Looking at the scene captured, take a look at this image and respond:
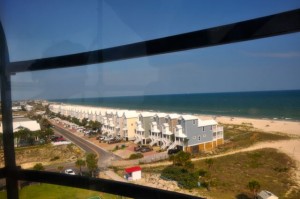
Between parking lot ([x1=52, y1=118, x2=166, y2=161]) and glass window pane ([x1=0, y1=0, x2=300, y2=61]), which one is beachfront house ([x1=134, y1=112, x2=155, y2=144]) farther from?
glass window pane ([x1=0, y1=0, x2=300, y2=61])

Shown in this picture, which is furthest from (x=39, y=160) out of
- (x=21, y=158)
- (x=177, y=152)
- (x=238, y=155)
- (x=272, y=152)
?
(x=272, y=152)

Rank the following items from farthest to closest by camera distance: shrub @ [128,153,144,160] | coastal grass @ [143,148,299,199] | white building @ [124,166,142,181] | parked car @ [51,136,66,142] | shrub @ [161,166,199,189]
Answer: parked car @ [51,136,66,142], shrub @ [128,153,144,160], white building @ [124,166,142,181], shrub @ [161,166,199,189], coastal grass @ [143,148,299,199]

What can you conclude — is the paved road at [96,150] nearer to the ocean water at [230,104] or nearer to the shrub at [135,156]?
the shrub at [135,156]

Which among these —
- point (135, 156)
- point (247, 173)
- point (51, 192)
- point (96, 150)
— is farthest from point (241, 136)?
point (51, 192)

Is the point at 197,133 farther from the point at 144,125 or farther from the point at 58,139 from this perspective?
the point at 58,139

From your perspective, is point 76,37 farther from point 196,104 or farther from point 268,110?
point 268,110

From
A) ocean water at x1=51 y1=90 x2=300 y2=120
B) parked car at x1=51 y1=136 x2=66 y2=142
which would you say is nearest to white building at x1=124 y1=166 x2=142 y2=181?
ocean water at x1=51 y1=90 x2=300 y2=120
